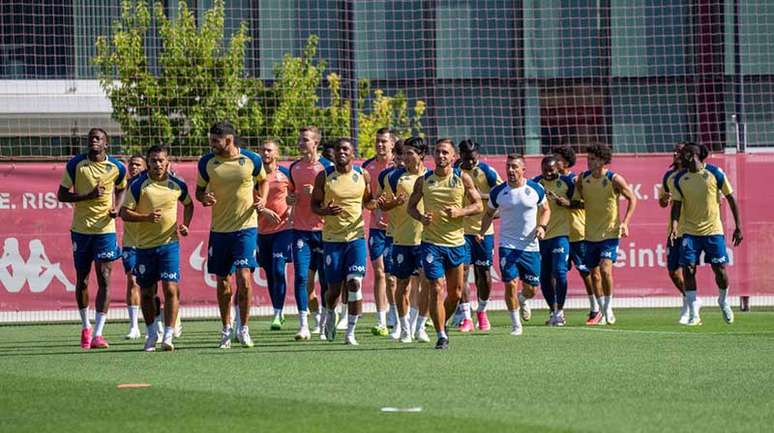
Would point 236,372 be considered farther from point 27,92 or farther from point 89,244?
point 27,92

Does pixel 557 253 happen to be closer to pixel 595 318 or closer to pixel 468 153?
pixel 595 318

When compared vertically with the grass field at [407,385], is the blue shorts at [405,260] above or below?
above

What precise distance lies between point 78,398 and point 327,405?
6.35 ft

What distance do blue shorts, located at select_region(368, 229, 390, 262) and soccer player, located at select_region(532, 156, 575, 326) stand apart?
9.06 ft

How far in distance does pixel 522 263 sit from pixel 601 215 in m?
2.33

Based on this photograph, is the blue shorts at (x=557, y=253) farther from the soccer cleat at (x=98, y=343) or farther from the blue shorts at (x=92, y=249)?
the soccer cleat at (x=98, y=343)

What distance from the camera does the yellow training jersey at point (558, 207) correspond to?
819 inches

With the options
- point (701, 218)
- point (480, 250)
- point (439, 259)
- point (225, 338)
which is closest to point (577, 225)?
point (701, 218)

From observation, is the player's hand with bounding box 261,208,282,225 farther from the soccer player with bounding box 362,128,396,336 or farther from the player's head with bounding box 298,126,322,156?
the player's head with bounding box 298,126,322,156

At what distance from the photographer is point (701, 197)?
20.5 m

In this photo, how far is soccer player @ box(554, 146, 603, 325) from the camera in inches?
824

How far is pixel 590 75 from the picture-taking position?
117 ft

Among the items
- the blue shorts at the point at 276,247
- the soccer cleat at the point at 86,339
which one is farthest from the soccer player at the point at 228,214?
the blue shorts at the point at 276,247

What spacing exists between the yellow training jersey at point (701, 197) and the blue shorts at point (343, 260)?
575cm
